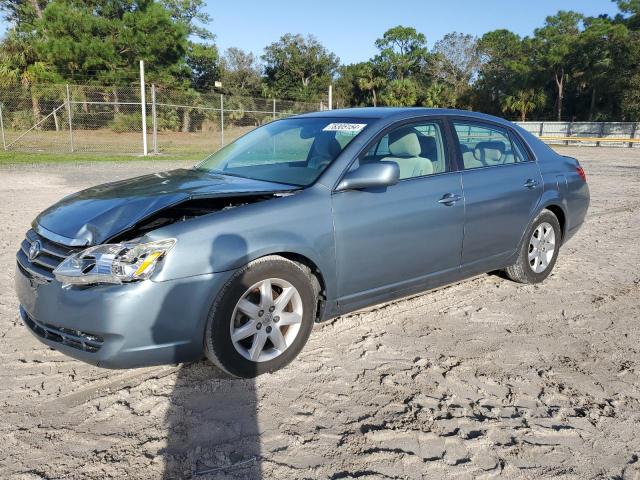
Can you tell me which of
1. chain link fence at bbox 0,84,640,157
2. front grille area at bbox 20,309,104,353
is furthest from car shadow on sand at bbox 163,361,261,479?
chain link fence at bbox 0,84,640,157

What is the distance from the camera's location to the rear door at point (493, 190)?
4469mm

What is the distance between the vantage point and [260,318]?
130 inches

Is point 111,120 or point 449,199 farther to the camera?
point 111,120

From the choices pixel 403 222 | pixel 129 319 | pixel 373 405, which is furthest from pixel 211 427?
pixel 403 222

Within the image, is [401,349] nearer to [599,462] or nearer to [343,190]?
[343,190]

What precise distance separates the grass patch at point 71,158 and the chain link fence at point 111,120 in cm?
103

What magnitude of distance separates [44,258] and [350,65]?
68.6 metres

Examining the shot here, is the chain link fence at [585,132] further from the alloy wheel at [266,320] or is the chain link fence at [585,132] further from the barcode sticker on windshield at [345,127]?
the alloy wheel at [266,320]

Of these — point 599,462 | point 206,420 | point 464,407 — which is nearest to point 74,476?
point 206,420

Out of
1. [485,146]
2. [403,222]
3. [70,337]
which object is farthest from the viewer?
[485,146]

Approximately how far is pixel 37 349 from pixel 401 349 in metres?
2.50

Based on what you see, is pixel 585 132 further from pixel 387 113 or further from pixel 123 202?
pixel 123 202

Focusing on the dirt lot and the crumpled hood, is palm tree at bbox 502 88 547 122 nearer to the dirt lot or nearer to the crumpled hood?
the dirt lot

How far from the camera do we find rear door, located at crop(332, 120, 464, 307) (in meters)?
3.67
